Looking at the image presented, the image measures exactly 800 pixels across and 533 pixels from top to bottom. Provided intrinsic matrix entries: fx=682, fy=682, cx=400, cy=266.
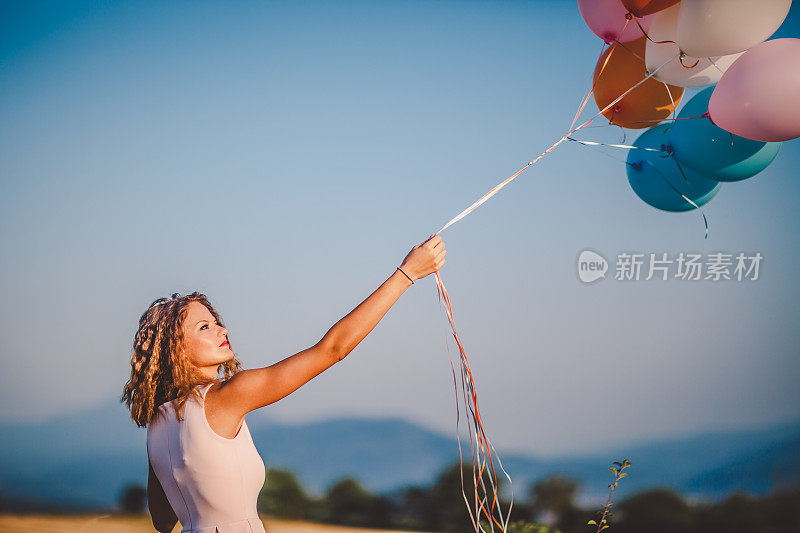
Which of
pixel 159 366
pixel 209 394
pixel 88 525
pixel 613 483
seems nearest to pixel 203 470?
pixel 209 394

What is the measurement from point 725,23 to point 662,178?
2.03 feet

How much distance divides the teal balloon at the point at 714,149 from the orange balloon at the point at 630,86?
0.14 metres

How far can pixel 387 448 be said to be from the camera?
490 cm

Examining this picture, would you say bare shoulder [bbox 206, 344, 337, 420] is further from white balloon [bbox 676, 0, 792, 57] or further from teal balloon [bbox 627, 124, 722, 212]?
teal balloon [bbox 627, 124, 722, 212]

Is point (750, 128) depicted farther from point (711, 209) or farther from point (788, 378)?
point (788, 378)

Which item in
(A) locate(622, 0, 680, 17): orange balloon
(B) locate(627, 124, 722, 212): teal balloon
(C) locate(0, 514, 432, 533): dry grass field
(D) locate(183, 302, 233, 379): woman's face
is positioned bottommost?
(C) locate(0, 514, 432, 533): dry grass field

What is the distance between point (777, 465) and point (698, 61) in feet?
12.5

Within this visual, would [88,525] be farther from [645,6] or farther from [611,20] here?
[645,6]

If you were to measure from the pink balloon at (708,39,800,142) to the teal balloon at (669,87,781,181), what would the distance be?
16cm

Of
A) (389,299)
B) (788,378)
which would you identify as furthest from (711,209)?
(389,299)

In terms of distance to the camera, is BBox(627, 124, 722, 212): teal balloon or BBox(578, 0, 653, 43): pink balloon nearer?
BBox(578, 0, 653, 43): pink balloon

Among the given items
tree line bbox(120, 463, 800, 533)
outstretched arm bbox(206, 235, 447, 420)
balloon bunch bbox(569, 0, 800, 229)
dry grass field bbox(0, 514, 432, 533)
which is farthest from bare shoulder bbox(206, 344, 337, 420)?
dry grass field bbox(0, 514, 432, 533)

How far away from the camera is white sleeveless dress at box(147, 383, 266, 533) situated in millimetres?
1317

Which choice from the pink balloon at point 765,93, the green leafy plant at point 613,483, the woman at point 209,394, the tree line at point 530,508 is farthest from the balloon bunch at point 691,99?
the tree line at point 530,508
